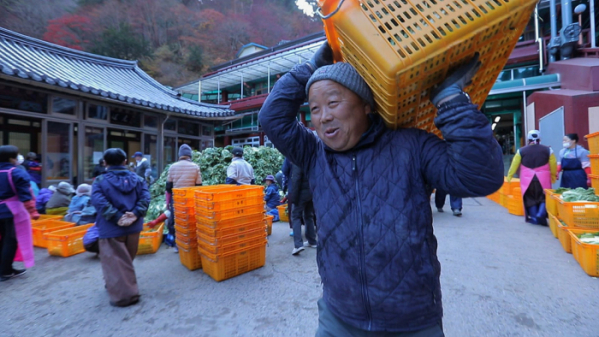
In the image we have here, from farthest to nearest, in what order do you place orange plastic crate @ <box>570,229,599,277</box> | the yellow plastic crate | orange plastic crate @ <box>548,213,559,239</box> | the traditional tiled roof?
the traditional tiled roof → orange plastic crate @ <box>548,213,559,239</box> → orange plastic crate @ <box>570,229,599,277</box> → the yellow plastic crate

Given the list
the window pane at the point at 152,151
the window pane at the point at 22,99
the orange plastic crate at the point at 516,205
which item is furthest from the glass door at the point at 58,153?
the orange plastic crate at the point at 516,205

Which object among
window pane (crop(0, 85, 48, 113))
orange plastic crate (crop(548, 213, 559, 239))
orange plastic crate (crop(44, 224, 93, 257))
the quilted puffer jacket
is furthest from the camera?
window pane (crop(0, 85, 48, 113))

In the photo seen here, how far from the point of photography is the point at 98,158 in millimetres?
8641

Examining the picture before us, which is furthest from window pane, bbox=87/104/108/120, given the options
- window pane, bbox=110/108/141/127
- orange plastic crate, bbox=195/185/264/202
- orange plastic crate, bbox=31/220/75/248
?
orange plastic crate, bbox=195/185/264/202

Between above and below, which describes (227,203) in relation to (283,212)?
above

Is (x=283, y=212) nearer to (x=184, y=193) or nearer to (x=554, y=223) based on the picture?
(x=184, y=193)

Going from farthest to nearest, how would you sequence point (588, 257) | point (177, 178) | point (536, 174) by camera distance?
point (536, 174) < point (177, 178) < point (588, 257)

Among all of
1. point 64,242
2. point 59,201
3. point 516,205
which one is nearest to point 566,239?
point 516,205

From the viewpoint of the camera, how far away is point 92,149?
8.55 metres

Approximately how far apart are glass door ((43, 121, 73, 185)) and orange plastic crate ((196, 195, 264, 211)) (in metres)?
6.59

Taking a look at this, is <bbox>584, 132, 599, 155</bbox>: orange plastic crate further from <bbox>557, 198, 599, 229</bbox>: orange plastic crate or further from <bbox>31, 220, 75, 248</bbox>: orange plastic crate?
<bbox>31, 220, 75, 248</bbox>: orange plastic crate

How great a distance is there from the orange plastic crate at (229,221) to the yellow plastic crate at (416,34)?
2923mm

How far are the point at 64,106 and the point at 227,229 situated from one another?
Answer: 24.2 feet

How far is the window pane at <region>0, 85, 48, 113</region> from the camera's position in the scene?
21.8 feet
